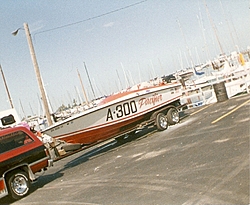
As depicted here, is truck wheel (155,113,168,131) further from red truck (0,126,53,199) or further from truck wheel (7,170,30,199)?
truck wheel (7,170,30,199)

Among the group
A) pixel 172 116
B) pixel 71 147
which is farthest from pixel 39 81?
pixel 172 116

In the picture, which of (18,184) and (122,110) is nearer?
(18,184)

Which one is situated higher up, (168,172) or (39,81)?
(39,81)

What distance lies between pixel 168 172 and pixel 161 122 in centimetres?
697

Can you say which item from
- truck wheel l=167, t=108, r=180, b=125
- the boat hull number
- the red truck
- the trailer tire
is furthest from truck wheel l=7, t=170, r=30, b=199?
truck wheel l=167, t=108, r=180, b=125

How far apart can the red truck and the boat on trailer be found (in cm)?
184

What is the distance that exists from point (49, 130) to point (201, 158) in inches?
241

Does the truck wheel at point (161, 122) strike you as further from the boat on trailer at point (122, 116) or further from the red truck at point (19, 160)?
the red truck at point (19, 160)

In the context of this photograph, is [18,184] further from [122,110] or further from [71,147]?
[122,110]

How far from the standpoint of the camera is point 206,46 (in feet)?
171

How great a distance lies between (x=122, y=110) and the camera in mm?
13977

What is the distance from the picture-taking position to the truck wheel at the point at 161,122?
14.6 meters

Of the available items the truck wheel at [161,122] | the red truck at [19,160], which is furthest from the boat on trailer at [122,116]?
the red truck at [19,160]

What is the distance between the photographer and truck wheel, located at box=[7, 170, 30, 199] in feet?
31.1
